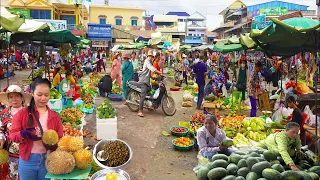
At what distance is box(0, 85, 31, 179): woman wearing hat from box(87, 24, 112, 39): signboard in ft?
102

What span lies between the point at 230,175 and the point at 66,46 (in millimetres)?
11242

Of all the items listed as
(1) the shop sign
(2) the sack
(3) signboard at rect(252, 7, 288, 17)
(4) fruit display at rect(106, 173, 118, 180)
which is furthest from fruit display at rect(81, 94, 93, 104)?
(3) signboard at rect(252, 7, 288, 17)

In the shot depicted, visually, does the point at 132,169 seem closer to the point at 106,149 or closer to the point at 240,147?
the point at 106,149

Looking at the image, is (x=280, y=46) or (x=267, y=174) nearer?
(x=267, y=174)

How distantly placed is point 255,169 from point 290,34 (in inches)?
99.8

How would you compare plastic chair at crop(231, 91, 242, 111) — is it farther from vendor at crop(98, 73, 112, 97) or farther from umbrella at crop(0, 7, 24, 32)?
umbrella at crop(0, 7, 24, 32)

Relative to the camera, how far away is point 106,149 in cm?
436

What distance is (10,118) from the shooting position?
170 inches

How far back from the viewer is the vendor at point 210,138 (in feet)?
16.1

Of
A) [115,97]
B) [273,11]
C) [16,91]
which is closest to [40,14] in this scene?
[115,97]

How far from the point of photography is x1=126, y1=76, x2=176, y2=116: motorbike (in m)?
9.86

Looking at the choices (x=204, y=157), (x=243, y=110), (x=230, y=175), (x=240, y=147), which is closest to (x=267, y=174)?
(x=230, y=175)

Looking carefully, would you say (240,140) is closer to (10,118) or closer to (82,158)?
(82,158)

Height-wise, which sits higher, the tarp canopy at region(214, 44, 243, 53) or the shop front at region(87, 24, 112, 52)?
the shop front at region(87, 24, 112, 52)
